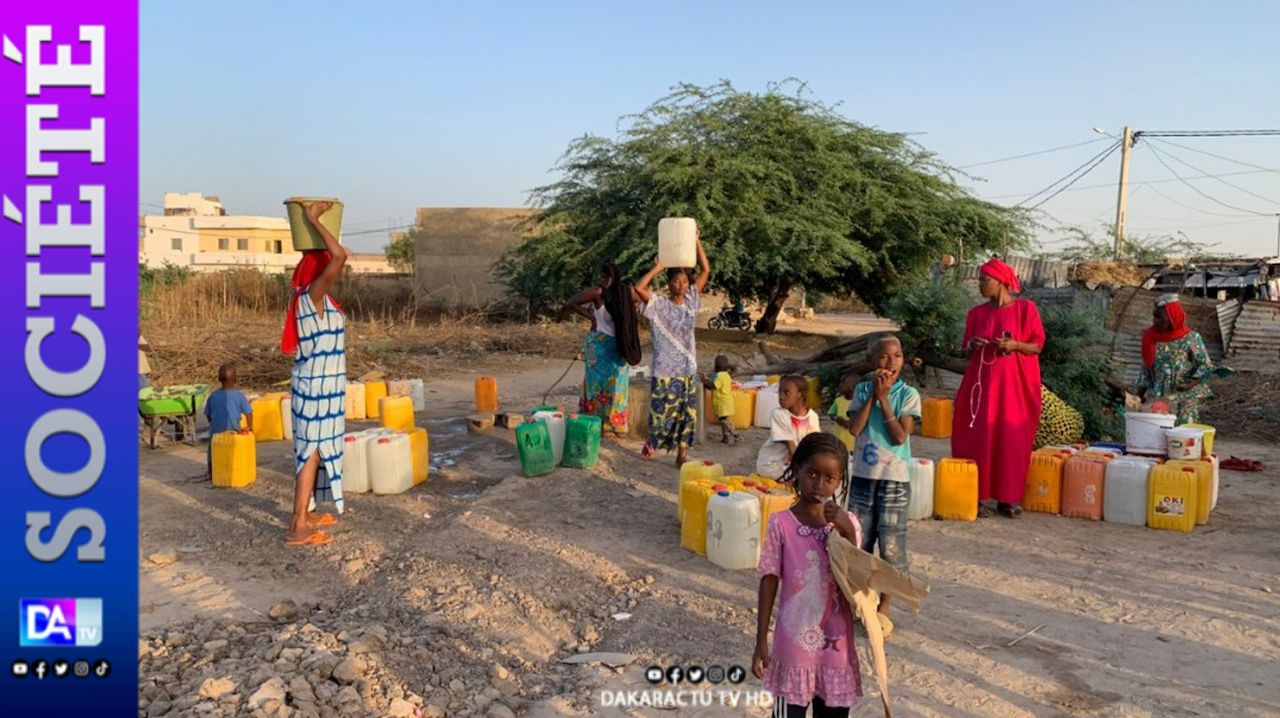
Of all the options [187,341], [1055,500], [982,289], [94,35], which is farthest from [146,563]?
[187,341]

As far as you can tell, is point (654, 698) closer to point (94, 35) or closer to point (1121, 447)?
Result: point (94, 35)

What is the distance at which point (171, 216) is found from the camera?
56.9 m

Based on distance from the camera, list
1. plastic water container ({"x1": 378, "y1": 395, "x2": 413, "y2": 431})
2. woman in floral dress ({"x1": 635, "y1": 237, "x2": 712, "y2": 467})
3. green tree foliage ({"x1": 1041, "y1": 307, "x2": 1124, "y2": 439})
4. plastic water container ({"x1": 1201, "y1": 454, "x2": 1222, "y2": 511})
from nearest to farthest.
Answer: plastic water container ({"x1": 1201, "y1": 454, "x2": 1222, "y2": 511}), woman in floral dress ({"x1": 635, "y1": 237, "x2": 712, "y2": 467}), plastic water container ({"x1": 378, "y1": 395, "x2": 413, "y2": 431}), green tree foliage ({"x1": 1041, "y1": 307, "x2": 1124, "y2": 439})

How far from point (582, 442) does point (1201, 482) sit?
13.9 ft

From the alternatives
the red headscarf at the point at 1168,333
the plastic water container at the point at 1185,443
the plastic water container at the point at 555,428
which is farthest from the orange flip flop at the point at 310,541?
the red headscarf at the point at 1168,333

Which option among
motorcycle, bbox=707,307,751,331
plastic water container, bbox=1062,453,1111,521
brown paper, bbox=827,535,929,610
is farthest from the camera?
motorcycle, bbox=707,307,751,331

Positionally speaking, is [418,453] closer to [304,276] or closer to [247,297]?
[304,276]

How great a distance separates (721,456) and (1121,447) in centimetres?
311

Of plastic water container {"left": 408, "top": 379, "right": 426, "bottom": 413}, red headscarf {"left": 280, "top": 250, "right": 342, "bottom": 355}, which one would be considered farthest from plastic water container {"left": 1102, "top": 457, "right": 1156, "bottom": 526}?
plastic water container {"left": 408, "top": 379, "right": 426, "bottom": 413}

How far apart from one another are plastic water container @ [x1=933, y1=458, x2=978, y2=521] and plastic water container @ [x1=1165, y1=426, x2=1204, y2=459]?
58.1 inches

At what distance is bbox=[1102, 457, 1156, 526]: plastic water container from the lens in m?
5.79

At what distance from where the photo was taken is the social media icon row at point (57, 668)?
126 inches

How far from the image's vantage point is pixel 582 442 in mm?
6824

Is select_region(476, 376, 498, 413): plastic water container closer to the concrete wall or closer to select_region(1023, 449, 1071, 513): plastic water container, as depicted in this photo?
select_region(1023, 449, 1071, 513): plastic water container
